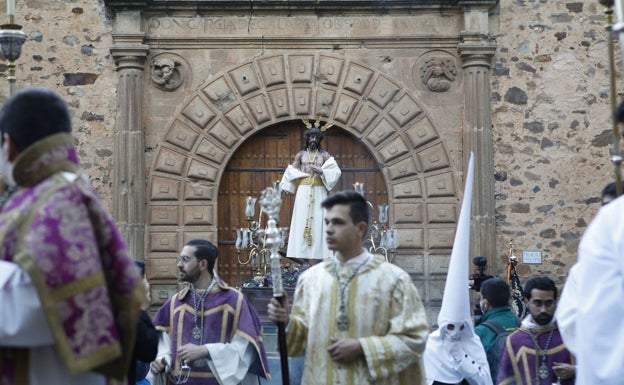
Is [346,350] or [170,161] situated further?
[170,161]

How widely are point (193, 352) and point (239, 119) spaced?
24.2 feet

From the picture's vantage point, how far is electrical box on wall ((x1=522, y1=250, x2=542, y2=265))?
1345 centimetres

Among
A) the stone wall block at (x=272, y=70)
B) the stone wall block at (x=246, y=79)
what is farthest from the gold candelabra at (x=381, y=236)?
the stone wall block at (x=246, y=79)

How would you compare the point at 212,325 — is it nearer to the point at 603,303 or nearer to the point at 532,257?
the point at 603,303

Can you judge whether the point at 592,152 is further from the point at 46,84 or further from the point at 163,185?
the point at 46,84

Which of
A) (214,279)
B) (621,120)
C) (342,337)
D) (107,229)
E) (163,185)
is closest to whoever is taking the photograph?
(107,229)

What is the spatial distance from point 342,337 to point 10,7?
4767 millimetres

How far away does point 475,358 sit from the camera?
6.72 m

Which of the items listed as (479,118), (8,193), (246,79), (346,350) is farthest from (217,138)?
(8,193)

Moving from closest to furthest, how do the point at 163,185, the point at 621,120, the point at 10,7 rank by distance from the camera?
the point at 621,120 < the point at 10,7 < the point at 163,185

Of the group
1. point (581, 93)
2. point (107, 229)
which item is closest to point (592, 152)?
point (581, 93)

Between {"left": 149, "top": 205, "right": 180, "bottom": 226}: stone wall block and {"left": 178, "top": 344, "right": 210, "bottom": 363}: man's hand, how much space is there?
279 inches

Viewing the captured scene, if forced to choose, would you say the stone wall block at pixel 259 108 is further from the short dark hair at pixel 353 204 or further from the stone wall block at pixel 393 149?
the short dark hair at pixel 353 204

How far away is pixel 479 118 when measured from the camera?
13477mm
